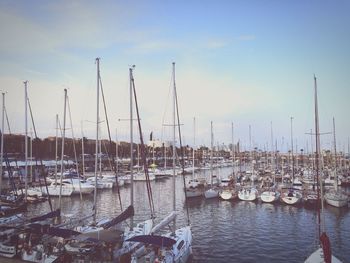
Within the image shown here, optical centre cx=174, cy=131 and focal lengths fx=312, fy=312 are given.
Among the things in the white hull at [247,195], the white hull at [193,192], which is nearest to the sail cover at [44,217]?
the white hull at [193,192]

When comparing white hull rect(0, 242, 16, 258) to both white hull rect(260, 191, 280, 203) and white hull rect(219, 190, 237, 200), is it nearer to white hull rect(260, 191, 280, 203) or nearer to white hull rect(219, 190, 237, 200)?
white hull rect(219, 190, 237, 200)

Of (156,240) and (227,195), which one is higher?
(156,240)

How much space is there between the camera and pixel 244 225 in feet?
110

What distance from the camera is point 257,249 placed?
25.8 meters

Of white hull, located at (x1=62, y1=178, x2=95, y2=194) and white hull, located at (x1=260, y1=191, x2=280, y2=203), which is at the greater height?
white hull, located at (x1=62, y1=178, x2=95, y2=194)

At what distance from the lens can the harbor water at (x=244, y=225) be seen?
24.9 meters

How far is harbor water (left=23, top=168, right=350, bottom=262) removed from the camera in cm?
2494

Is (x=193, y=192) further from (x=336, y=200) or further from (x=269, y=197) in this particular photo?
(x=336, y=200)

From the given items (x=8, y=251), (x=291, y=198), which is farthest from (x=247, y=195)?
(x=8, y=251)

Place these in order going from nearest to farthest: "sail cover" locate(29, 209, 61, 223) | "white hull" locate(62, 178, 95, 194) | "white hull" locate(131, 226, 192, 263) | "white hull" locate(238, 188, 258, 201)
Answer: "white hull" locate(131, 226, 192, 263) → "sail cover" locate(29, 209, 61, 223) → "white hull" locate(238, 188, 258, 201) → "white hull" locate(62, 178, 95, 194)

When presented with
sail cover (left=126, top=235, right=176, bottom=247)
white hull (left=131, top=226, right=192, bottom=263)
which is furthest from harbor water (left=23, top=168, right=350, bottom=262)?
sail cover (left=126, top=235, right=176, bottom=247)

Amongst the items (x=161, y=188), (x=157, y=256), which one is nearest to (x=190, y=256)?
(x=157, y=256)

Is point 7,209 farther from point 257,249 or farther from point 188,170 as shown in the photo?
point 188,170

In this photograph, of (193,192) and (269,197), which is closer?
(269,197)
